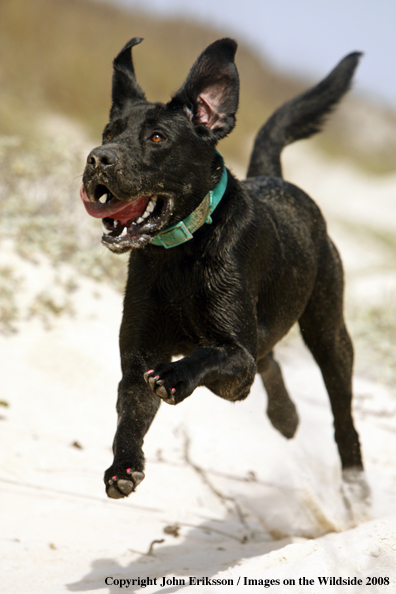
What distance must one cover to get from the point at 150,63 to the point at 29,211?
719cm

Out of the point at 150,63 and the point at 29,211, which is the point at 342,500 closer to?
the point at 29,211

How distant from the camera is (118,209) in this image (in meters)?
2.50

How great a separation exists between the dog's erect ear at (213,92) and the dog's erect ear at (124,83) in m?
0.24

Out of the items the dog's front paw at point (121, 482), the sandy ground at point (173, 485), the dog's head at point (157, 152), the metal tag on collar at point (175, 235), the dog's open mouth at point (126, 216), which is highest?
the dog's head at point (157, 152)

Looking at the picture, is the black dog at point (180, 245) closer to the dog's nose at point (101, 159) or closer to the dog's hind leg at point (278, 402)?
the dog's nose at point (101, 159)

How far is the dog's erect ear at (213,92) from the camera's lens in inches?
107

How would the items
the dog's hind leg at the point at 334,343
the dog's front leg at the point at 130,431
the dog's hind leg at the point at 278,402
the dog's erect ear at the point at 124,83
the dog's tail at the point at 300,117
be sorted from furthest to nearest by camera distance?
the dog's tail at the point at 300,117 → the dog's hind leg at the point at 278,402 → the dog's hind leg at the point at 334,343 → the dog's erect ear at the point at 124,83 → the dog's front leg at the point at 130,431

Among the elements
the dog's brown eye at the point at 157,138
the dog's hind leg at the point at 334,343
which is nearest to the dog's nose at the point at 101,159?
the dog's brown eye at the point at 157,138

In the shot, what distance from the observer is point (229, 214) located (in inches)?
110

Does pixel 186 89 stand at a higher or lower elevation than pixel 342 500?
higher

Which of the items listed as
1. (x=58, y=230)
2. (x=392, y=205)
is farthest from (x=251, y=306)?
(x=392, y=205)

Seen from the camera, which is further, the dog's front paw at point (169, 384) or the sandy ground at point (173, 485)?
the sandy ground at point (173, 485)

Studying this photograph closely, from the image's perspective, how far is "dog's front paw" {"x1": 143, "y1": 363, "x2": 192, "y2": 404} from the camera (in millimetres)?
2180

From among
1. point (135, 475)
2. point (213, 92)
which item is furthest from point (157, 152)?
point (135, 475)
